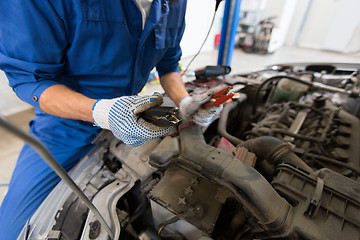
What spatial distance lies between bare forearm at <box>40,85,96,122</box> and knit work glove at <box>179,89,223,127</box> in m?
0.34

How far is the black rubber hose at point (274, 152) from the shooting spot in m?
0.66

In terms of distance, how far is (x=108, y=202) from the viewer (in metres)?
0.61

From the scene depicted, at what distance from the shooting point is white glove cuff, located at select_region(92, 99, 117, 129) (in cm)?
55

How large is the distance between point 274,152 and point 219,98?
299 millimetres

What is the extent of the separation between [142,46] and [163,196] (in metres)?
0.61

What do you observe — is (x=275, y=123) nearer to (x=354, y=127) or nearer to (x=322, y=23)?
(x=354, y=127)

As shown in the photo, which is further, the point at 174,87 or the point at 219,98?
the point at 174,87

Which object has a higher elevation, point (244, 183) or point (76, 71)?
point (76, 71)

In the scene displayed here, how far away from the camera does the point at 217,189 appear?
595 millimetres

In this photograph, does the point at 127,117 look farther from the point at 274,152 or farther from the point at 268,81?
the point at 268,81

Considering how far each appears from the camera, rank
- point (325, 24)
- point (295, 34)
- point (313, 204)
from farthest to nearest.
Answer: point (295, 34) → point (325, 24) → point (313, 204)

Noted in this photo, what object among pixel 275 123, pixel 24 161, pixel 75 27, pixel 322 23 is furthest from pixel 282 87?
pixel 322 23

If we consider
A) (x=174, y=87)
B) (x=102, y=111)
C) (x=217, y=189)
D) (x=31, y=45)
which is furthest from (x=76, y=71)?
(x=217, y=189)

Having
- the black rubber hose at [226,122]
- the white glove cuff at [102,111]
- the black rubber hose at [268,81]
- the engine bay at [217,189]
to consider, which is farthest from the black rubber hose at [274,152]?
the black rubber hose at [268,81]
